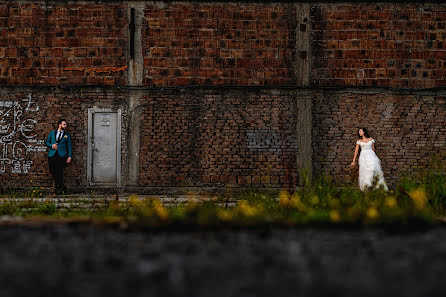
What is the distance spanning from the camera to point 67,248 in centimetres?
307

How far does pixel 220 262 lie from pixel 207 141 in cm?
759

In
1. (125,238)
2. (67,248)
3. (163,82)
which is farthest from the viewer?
(163,82)

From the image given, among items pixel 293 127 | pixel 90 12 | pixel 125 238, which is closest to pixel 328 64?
pixel 293 127

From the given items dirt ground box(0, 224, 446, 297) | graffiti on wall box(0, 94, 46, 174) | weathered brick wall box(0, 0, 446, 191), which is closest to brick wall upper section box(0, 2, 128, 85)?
weathered brick wall box(0, 0, 446, 191)

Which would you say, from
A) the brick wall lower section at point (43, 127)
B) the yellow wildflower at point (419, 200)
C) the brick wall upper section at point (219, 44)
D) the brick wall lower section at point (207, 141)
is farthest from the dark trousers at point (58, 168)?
the yellow wildflower at point (419, 200)

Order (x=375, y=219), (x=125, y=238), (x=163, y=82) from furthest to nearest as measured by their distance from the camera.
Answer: (x=163, y=82), (x=375, y=219), (x=125, y=238)

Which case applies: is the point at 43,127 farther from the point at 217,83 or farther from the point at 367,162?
the point at 367,162

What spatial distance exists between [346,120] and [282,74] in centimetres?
222

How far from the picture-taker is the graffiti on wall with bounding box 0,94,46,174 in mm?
10258

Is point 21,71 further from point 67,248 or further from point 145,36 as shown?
point 67,248

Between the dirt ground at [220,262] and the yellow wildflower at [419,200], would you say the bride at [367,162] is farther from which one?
the dirt ground at [220,262]

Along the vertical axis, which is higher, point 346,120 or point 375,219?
point 346,120

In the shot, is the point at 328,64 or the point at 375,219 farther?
the point at 328,64

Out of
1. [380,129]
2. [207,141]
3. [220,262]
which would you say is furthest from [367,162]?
[220,262]
